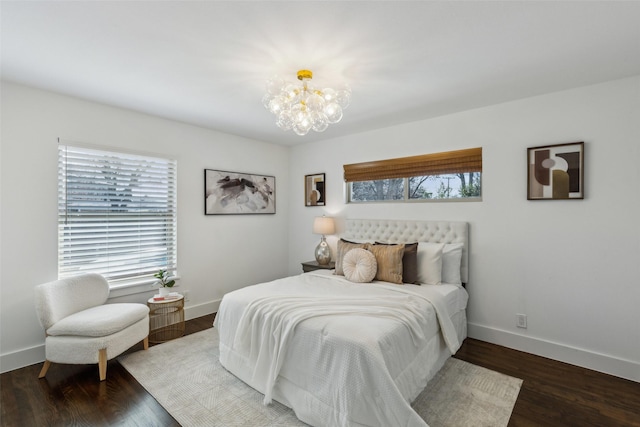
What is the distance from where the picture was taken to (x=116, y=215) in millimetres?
3275

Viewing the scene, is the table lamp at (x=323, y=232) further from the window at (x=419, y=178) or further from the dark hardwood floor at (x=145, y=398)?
the dark hardwood floor at (x=145, y=398)


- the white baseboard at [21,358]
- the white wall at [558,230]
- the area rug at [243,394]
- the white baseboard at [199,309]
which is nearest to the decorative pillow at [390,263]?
the white wall at [558,230]

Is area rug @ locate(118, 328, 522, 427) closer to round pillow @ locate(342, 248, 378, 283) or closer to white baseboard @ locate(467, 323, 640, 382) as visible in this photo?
white baseboard @ locate(467, 323, 640, 382)

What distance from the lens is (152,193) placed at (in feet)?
11.7

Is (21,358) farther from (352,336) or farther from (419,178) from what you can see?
(419,178)

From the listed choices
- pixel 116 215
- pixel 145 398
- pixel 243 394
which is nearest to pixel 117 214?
pixel 116 215

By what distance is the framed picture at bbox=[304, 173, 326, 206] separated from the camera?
475 cm

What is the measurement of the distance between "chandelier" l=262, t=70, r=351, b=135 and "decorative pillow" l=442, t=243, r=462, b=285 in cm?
190

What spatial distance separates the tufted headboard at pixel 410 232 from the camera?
11.0 feet

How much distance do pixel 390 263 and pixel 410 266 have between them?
0.21m

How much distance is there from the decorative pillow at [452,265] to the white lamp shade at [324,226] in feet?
5.44

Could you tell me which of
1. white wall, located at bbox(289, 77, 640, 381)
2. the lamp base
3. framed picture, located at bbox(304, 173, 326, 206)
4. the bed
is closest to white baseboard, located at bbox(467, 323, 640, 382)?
white wall, located at bbox(289, 77, 640, 381)

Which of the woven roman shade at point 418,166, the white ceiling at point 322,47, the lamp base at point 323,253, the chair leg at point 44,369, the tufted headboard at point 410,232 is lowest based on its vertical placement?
the chair leg at point 44,369

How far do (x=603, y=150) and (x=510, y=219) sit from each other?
0.93 meters
